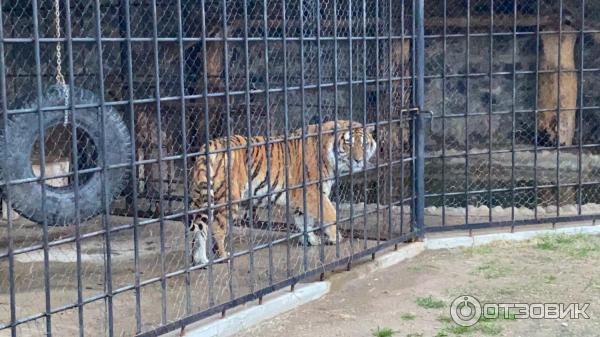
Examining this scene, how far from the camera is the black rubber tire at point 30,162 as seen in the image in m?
4.00

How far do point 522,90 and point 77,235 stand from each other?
9.96m

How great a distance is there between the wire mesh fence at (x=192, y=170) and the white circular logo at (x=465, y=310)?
853 mm

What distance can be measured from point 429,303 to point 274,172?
1668 mm

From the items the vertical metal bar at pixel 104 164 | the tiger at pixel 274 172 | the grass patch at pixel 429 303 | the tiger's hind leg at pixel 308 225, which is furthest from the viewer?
the tiger's hind leg at pixel 308 225

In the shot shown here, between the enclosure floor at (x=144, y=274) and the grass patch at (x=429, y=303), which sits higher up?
the enclosure floor at (x=144, y=274)

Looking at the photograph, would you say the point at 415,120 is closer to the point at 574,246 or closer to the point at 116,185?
the point at 574,246

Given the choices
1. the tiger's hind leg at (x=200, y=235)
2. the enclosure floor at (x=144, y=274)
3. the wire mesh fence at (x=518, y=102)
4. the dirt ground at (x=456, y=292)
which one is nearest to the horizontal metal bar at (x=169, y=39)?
the enclosure floor at (x=144, y=274)

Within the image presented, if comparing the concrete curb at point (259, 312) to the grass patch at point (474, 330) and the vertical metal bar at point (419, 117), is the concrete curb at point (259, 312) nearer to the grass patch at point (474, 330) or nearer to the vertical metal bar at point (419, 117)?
the grass patch at point (474, 330)

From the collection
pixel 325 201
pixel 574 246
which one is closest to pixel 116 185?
pixel 325 201

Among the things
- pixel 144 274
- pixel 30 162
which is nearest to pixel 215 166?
pixel 144 274

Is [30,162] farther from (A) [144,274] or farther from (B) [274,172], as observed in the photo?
(B) [274,172]

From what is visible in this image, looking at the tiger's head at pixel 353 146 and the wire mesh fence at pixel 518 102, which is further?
the wire mesh fence at pixel 518 102

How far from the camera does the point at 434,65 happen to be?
12.7m

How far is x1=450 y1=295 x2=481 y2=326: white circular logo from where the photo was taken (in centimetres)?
479
